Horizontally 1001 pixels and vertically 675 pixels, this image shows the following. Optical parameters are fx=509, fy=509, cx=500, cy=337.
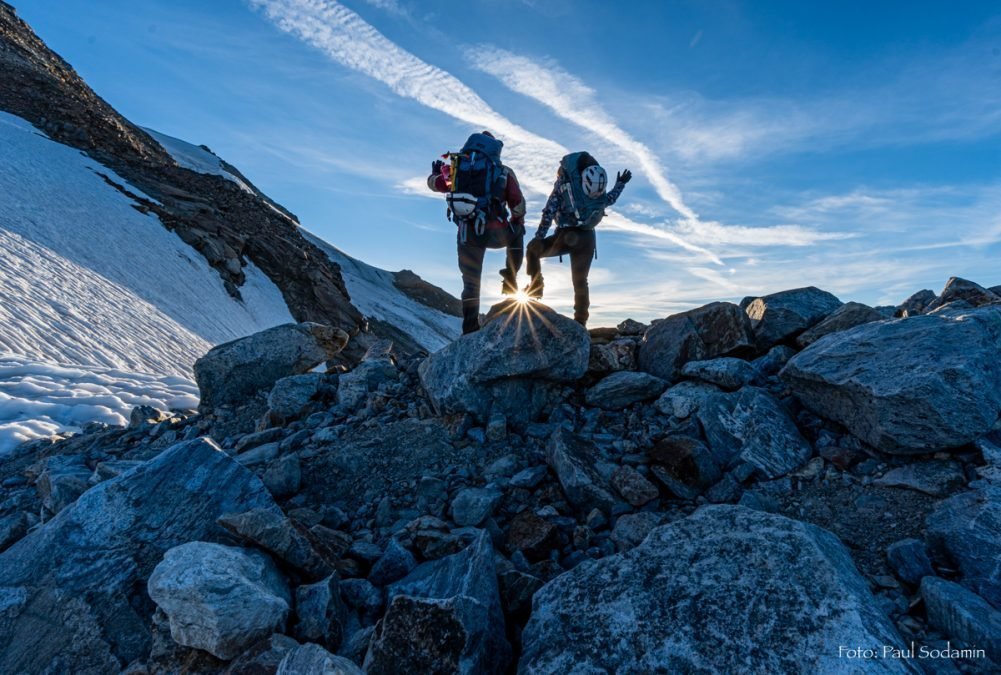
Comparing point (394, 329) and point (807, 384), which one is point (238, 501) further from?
point (394, 329)

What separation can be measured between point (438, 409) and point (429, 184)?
4.57 m

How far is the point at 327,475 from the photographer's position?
5.80m

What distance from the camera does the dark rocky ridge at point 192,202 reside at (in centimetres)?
3619

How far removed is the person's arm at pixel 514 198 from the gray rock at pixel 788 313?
4183 millimetres

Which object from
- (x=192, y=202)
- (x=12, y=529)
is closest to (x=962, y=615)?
(x=12, y=529)

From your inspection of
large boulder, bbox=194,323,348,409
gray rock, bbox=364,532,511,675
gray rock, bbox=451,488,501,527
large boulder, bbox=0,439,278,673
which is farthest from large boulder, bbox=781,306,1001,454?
large boulder, bbox=194,323,348,409

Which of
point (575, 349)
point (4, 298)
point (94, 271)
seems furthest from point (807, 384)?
point (94, 271)

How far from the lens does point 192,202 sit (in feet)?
129

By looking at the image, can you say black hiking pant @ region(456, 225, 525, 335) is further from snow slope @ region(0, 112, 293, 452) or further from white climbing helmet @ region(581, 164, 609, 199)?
snow slope @ region(0, 112, 293, 452)

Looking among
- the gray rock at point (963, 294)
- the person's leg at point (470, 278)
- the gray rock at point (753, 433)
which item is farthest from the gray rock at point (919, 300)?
the person's leg at point (470, 278)

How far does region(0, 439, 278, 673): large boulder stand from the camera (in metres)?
3.49

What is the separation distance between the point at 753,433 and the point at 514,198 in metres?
5.41

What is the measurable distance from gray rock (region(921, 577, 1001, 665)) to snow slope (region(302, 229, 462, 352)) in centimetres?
5952

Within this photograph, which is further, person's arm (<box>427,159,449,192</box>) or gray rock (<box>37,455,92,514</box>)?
person's arm (<box>427,159,449,192</box>)
